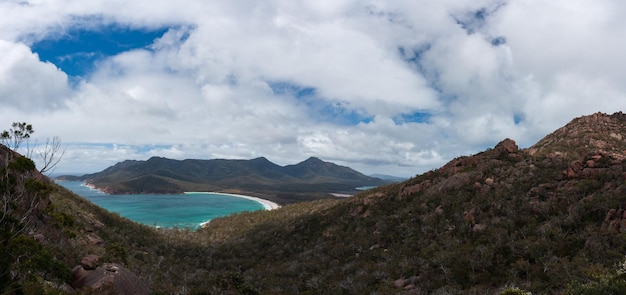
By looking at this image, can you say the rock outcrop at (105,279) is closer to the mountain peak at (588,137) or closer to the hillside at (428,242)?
the hillside at (428,242)

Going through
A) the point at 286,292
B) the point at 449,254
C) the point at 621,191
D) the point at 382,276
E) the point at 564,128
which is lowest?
the point at 286,292

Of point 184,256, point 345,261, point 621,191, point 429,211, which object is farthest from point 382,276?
point 184,256

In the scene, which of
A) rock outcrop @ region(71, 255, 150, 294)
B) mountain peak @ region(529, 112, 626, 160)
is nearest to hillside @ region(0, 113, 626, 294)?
rock outcrop @ region(71, 255, 150, 294)

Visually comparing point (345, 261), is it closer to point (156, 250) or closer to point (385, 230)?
point (385, 230)

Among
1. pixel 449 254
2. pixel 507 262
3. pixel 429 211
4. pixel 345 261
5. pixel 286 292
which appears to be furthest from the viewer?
pixel 429 211

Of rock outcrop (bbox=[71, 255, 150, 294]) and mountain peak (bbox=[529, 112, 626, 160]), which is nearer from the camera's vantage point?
rock outcrop (bbox=[71, 255, 150, 294])

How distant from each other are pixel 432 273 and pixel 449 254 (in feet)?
6.96

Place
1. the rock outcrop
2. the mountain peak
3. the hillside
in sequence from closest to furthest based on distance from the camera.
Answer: the rock outcrop → the hillside → the mountain peak

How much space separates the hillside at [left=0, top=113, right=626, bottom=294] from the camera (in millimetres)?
14242

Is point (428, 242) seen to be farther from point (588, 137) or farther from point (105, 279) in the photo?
point (588, 137)

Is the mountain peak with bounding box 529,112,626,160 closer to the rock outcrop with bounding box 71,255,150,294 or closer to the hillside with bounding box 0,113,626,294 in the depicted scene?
the hillside with bounding box 0,113,626,294

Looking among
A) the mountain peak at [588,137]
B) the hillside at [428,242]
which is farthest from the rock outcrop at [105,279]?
the mountain peak at [588,137]

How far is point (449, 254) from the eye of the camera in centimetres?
1902

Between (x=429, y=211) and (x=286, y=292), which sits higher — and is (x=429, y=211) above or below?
above
